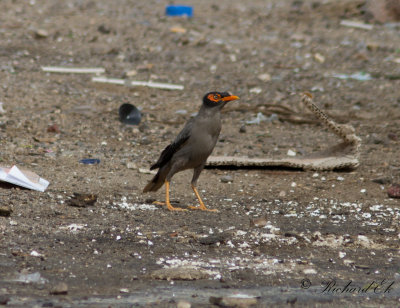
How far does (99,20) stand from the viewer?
46.4ft

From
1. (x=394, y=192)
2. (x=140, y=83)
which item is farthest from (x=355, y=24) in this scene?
(x=394, y=192)

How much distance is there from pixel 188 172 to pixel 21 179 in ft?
6.50

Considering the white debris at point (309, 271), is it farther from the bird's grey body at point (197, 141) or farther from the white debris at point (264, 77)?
the white debris at point (264, 77)

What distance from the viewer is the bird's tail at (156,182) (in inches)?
269

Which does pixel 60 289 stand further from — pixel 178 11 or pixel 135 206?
pixel 178 11

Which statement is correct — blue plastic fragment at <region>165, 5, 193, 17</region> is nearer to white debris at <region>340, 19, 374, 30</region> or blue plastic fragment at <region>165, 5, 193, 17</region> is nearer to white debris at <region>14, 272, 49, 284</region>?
white debris at <region>340, 19, 374, 30</region>

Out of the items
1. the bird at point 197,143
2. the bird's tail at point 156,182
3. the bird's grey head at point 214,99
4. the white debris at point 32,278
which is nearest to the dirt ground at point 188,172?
the white debris at point 32,278

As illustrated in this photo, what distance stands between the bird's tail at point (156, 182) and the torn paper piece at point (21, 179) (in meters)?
0.89

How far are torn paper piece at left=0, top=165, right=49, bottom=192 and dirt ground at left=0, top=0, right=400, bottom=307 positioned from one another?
0.10 m

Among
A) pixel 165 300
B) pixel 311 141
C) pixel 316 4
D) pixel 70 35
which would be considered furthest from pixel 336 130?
pixel 316 4

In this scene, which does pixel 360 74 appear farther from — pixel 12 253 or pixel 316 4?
pixel 12 253

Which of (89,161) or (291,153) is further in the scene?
(291,153)

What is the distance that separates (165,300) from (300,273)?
3.52ft

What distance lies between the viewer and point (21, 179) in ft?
21.4
